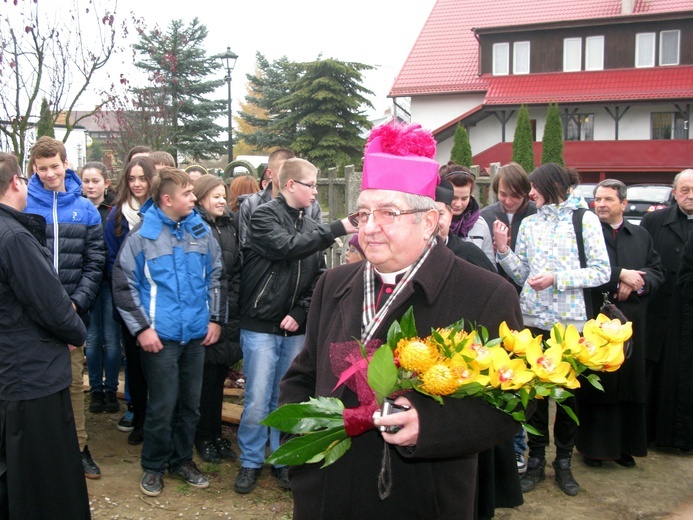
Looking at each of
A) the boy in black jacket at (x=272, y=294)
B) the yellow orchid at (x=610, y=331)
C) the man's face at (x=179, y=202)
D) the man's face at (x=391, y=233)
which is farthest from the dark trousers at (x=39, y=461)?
the yellow orchid at (x=610, y=331)

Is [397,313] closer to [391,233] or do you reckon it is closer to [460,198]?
[391,233]

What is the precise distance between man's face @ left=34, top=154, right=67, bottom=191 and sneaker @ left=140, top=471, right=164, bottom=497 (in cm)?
216

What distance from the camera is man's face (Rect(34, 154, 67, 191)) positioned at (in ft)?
15.9

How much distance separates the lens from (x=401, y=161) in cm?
255

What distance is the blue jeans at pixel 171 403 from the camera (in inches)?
186

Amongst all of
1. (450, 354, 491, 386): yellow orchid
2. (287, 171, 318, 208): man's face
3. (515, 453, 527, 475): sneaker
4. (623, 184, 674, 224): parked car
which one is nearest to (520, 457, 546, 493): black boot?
(515, 453, 527, 475): sneaker

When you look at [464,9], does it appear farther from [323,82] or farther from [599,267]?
[599,267]

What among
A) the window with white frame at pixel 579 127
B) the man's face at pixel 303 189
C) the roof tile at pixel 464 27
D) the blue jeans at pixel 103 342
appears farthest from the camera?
the roof tile at pixel 464 27

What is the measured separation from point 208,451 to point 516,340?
3.83 meters

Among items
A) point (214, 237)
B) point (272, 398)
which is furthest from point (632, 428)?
point (214, 237)

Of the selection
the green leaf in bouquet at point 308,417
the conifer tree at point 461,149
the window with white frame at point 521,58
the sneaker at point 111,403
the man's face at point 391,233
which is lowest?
the sneaker at point 111,403

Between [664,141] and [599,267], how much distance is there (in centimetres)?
3093

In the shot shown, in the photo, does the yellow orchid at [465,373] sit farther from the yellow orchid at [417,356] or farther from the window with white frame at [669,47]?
the window with white frame at [669,47]

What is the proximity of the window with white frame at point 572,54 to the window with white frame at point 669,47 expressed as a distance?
3747 mm
